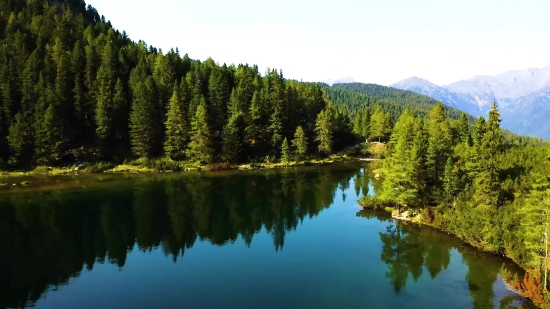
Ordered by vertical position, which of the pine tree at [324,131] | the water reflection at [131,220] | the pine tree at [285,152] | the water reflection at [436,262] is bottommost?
the water reflection at [436,262]

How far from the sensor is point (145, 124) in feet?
317

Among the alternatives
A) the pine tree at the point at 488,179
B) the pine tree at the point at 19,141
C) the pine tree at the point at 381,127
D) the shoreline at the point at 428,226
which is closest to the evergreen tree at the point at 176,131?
the pine tree at the point at 19,141

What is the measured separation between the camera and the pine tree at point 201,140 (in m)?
95.1

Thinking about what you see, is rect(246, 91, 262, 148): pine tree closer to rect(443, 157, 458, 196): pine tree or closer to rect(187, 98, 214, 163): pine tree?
rect(187, 98, 214, 163): pine tree

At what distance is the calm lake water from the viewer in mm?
31688

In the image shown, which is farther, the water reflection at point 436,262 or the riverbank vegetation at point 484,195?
the riverbank vegetation at point 484,195

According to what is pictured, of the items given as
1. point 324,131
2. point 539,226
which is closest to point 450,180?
point 539,226

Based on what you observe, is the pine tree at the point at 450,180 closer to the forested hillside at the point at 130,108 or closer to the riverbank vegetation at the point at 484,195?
the riverbank vegetation at the point at 484,195

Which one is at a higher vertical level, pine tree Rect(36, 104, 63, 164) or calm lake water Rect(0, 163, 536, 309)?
pine tree Rect(36, 104, 63, 164)

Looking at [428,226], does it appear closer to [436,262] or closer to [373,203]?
[373,203]

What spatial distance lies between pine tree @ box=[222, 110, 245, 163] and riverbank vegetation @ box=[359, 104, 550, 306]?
44.6 metres

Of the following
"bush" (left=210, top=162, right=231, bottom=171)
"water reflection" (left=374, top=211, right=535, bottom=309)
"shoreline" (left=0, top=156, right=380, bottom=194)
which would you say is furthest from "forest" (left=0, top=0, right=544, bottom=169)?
"water reflection" (left=374, top=211, right=535, bottom=309)

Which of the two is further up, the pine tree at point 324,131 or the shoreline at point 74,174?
the pine tree at point 324,131

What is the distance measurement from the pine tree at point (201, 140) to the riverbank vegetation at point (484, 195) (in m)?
46.7
